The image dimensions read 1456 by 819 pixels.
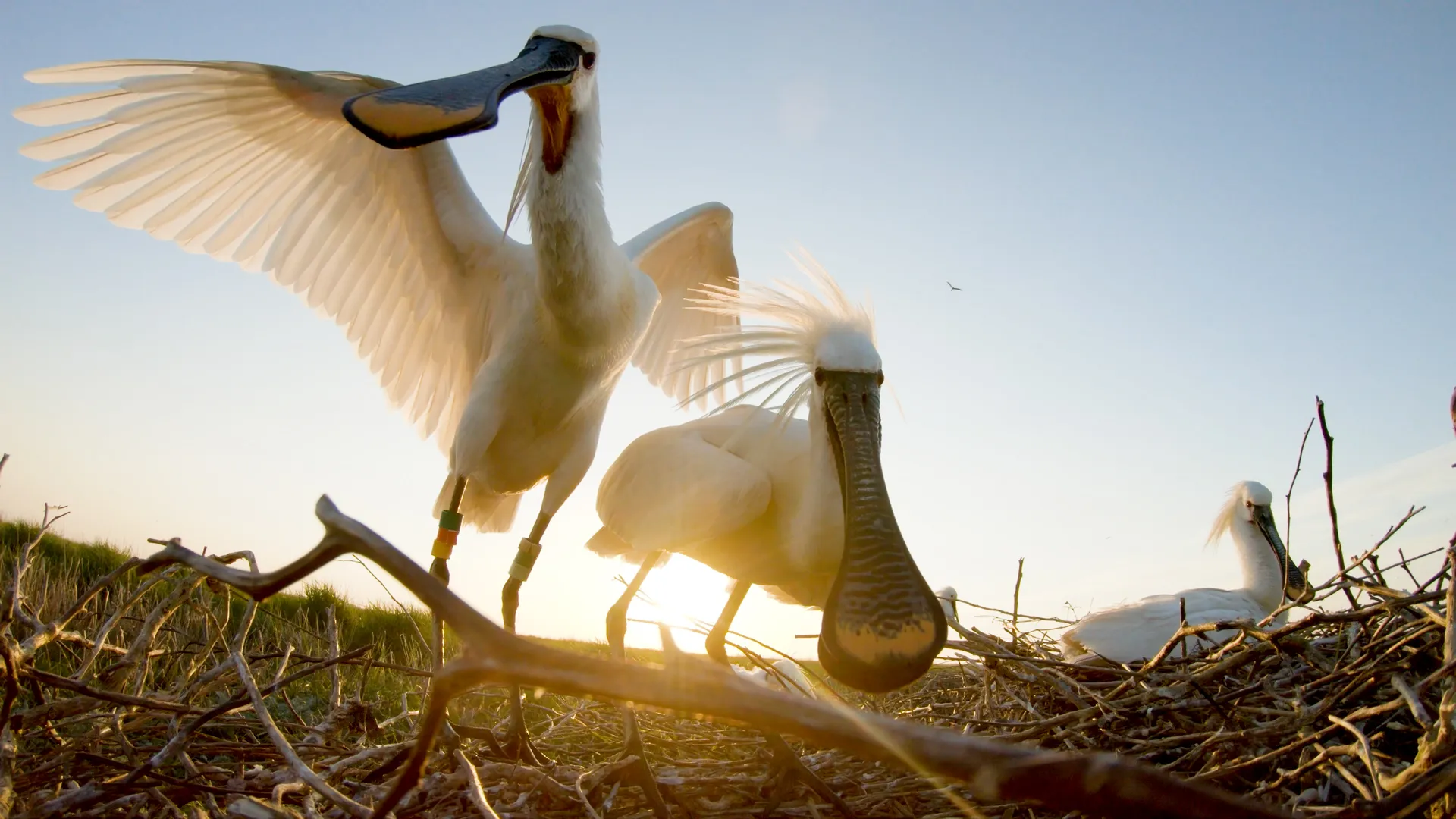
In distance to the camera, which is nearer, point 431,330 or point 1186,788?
point 1186,788

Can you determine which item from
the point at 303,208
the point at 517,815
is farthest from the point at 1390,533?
the point at 303,208

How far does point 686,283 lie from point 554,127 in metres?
3.40

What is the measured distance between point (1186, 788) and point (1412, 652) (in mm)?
3044

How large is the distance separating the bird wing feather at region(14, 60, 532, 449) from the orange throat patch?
968 mm

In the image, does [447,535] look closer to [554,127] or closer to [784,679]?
[784,679]

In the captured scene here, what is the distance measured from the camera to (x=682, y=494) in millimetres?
4750

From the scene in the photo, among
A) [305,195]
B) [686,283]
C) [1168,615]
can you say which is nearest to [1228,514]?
[1168,615]

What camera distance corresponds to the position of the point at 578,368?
210 inches

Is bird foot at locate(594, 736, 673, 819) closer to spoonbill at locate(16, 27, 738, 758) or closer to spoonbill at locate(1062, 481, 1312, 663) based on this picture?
spoonbill at locate(16, 27, 738, 758)

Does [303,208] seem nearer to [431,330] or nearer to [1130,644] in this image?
[431,330]

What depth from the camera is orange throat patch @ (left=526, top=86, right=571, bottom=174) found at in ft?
15.6

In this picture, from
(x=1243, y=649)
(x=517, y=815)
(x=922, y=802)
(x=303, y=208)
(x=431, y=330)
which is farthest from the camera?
(x=431, y=330)

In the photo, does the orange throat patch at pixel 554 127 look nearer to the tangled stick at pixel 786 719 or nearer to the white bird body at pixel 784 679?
the white bird body at pixel 784 679

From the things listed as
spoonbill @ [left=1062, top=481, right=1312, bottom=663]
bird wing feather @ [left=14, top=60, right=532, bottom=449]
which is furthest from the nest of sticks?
bird wing feather @ [left=14, top=60, right=532, bottom=449]
